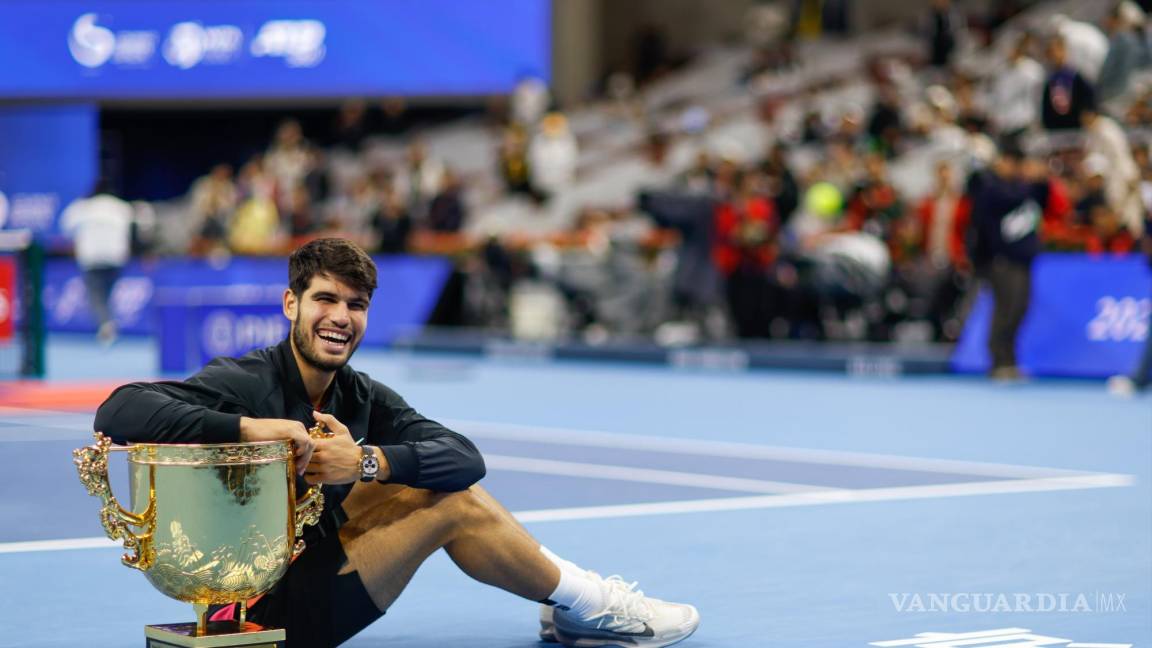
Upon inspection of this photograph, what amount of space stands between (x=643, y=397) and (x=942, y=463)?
5575 millimetres

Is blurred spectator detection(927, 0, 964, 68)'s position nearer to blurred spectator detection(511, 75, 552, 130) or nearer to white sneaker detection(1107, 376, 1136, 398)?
blurred spectator detection(511, 75, 552, 130)

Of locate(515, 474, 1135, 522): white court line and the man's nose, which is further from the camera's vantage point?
locate(515, 474, 1135, 522): white court line

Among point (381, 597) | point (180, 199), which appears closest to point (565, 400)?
point (381, 597)

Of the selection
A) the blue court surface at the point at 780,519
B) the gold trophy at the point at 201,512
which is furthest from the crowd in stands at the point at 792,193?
the gold trophy at the point at 201,512

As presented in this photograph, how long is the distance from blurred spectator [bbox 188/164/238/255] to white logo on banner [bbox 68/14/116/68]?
2.73m

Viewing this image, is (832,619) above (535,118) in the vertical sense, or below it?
below

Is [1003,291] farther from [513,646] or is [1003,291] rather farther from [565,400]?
[513,646]

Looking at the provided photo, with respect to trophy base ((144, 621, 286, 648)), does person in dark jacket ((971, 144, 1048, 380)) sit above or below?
above

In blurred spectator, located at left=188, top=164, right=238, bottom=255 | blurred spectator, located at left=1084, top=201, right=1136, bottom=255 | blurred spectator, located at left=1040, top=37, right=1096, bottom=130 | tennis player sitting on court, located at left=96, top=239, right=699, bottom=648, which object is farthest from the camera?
blurred spectator, located at left=188, top=164, right=238, bottom=255

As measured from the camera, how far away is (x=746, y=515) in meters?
8.71

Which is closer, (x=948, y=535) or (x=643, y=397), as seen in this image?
(x=948, y=535)

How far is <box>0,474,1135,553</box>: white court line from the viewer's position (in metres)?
8.75

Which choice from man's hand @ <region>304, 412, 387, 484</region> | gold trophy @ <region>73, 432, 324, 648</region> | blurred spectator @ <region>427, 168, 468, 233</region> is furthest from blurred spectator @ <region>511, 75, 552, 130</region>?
gold trophy @ <region>73, 432, 324, 648</region>

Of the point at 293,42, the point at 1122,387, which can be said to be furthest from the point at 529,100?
the point at 1122,387
